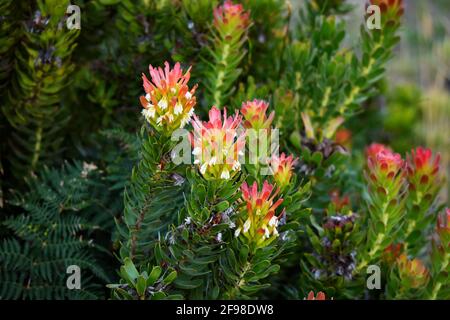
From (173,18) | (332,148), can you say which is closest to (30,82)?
(173,18)

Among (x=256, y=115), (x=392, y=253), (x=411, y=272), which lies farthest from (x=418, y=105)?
(x=256, y=115)

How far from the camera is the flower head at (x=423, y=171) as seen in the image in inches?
59.7

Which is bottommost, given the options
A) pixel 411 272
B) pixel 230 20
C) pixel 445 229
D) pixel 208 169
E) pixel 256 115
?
pixel 411 272

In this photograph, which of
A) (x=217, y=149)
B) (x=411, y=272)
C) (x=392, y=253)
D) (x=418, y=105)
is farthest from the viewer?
(x=418, y=105)

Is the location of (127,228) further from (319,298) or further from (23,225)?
(319,298)

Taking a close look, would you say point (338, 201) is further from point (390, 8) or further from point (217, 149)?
point (217, 149)

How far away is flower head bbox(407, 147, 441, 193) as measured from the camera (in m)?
1.52

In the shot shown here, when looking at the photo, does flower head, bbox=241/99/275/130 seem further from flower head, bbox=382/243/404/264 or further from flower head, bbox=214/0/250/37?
flower head, bbox=382/243/404/264

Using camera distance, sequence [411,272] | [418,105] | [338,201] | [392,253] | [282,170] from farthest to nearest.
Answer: [418,105], [338,201], [392,253], [411,272], [282,170]

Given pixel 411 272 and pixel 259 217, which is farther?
pixel 411 272

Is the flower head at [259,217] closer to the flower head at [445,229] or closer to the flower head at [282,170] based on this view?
the flower head at [282,170]

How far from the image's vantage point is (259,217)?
119cm

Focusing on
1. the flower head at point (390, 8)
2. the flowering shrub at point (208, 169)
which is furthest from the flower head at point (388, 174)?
the flower head at point (390, 8)

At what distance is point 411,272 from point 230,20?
29.2 inches
